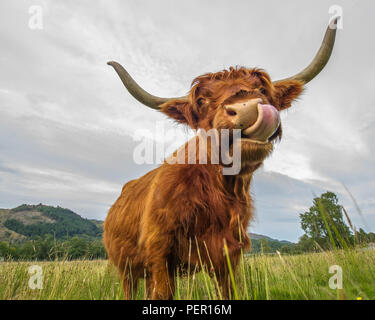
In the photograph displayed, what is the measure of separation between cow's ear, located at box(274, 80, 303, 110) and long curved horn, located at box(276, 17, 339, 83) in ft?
0.67

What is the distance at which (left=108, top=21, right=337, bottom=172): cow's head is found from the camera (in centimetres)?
194

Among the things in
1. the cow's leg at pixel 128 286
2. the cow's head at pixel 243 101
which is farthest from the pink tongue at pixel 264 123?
the cow's leg at pixel 128 286

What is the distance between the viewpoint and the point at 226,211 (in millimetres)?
2344

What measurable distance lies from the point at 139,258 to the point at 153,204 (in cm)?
71

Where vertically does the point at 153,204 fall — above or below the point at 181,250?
above

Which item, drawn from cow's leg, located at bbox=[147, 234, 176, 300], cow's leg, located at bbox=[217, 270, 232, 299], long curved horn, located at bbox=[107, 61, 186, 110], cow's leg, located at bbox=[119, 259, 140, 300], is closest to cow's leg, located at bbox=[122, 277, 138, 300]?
cow's leg, located at bbox=[119, 259, 140, 300]

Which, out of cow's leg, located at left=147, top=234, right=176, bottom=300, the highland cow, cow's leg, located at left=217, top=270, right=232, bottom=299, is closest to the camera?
the highland cow

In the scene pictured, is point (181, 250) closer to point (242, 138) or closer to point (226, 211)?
point (226, 211)

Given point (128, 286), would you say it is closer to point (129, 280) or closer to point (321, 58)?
point (129, 280)

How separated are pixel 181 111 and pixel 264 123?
1.19m

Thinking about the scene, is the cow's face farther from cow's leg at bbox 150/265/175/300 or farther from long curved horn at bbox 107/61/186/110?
cow's leg at bbox 150/265/175/300
